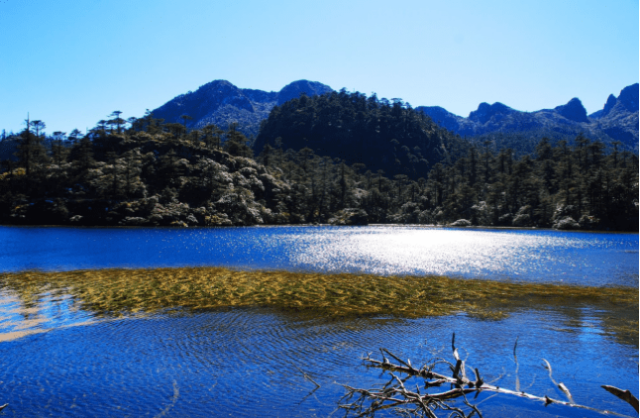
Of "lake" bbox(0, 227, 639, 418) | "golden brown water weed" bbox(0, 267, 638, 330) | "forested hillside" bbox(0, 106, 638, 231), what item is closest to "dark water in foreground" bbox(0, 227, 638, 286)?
"golden brown water weed" bbox(0, 267, 638, 330)

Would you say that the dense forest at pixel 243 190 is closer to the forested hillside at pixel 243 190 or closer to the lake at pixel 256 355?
the forested hillside at pixel 243 190

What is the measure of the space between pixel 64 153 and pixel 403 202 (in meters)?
141

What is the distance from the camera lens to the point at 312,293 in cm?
2406

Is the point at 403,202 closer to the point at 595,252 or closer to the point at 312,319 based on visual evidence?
the point at 595,252

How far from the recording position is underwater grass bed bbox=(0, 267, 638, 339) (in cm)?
2038

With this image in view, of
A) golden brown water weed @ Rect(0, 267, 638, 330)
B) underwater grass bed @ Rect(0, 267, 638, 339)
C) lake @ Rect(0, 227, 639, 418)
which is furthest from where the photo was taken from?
golden brown water weed @ Rect(0, 267, 638, 330)

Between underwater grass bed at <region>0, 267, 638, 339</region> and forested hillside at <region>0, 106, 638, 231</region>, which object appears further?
forested hillside at <region>0, 106, 638, 231</region>

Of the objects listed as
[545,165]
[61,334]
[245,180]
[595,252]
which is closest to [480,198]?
[545,165]

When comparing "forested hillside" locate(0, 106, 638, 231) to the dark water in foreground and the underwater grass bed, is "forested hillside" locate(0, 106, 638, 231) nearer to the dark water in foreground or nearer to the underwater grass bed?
the dark water in foreground

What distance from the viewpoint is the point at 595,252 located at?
5034 cm

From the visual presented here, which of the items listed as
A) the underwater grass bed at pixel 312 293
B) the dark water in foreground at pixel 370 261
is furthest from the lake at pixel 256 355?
the dark water in foreground at pixel 370 261

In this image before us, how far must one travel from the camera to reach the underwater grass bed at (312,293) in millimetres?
20375

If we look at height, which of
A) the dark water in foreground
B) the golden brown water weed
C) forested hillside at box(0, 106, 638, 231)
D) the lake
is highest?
forested hillside at box(0, 106, 638, 231)

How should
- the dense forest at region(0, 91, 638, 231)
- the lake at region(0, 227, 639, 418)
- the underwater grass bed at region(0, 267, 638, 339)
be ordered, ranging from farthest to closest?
1. the dense forest at region(0, 91, 638, 231)
2. the underwater grass bed at region(0, 267, 638, 339)
3. the lake at region(0, 227, 639, 418)
